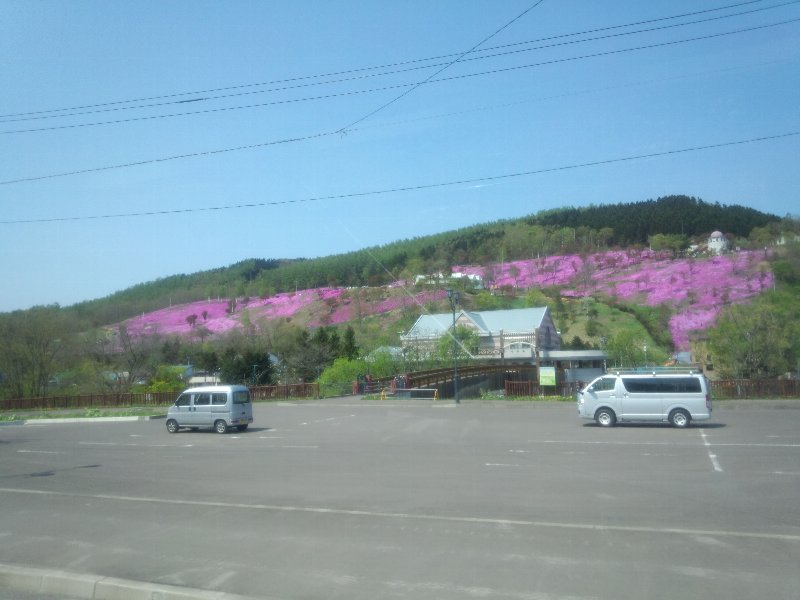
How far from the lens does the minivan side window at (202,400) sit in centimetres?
2755

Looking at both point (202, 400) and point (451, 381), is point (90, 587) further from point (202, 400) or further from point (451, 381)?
point (451, 381)

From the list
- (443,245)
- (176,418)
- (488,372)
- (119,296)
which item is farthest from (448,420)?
(119,296)

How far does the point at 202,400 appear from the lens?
1091 inches

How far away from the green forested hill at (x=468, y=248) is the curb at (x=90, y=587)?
81173 mm

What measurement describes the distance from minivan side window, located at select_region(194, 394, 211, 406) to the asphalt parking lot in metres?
6.36

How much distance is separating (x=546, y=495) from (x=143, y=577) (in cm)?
699

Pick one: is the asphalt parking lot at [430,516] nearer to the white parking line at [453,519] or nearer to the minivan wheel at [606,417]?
the white parking line at [453,519]

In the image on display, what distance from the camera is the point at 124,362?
64.2 m

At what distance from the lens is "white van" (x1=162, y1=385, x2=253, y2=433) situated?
88.6 ft

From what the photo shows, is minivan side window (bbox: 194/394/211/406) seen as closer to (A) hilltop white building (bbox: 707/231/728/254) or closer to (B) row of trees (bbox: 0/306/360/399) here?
(B) row of trees (bbox: 0/306/360/399)

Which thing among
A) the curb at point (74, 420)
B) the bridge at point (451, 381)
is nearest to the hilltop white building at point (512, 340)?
the bridge at point (451, 381)

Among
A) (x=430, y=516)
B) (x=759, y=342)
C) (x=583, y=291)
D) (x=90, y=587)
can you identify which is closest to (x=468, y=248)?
(x=583, y=291)

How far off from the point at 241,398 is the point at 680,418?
16998mm

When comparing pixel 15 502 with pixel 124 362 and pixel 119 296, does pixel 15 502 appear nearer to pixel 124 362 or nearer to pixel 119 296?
pixel 124 362
